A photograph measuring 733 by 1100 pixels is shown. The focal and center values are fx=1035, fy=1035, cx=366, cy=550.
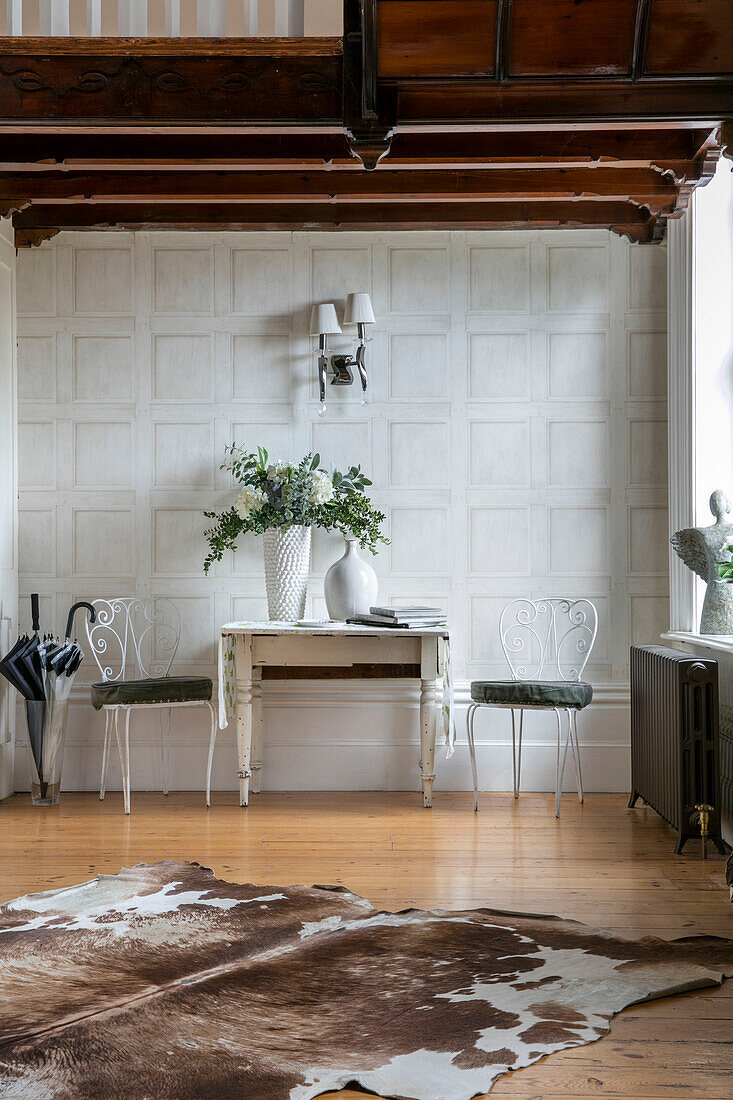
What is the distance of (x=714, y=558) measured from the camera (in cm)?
452

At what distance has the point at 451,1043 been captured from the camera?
2322mm

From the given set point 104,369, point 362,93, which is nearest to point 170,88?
point 362,93

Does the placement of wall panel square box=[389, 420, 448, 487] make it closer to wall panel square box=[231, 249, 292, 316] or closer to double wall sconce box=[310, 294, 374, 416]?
double wall sconce box=[310, 294, 374, 416]

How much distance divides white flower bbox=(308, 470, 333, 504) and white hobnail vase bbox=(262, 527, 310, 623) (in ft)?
0.56

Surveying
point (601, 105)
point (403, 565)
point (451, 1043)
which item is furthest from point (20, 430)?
point (451, 1043)

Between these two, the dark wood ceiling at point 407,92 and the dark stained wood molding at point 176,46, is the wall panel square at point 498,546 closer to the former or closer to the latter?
the dark wood ceiling at point 407,92

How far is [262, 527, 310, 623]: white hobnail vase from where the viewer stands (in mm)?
5148

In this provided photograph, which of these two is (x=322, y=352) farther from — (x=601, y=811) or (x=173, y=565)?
(x=601, y=811)

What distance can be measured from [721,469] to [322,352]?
2.09 m

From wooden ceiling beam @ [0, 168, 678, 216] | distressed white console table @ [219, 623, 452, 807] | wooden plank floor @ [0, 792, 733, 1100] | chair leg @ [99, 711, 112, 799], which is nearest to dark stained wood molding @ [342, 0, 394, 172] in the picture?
wooden ceiling beam @ [0, 168, 678, 216]

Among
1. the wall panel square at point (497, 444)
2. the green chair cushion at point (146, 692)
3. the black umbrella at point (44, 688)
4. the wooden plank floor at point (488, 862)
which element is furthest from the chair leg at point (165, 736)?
the wall panel square at point (497, 444)

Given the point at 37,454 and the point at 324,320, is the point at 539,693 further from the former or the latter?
the point at 37,454

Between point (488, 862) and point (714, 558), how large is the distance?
1.67 meters

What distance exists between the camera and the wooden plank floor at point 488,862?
2287 mm
